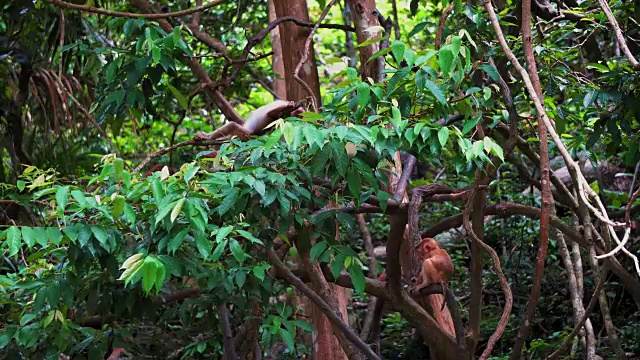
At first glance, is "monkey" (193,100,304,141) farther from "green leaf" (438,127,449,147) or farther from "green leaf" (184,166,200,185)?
"green leaf" (438,127,449,147)

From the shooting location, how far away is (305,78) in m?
4.70

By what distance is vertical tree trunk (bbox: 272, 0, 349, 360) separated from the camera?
4668 mm

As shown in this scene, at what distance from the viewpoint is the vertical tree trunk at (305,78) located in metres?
4.67

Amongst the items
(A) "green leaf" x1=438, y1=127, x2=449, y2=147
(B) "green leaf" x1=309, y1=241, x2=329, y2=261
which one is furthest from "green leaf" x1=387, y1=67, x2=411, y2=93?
(B) "green leaf" x1=309, y1=241, x2=329, y2=261

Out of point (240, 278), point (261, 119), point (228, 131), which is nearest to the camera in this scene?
point (240, 278)

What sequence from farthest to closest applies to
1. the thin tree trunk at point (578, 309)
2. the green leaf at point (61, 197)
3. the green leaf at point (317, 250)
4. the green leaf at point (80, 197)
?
1. the thin tree trunk at point (578, 309)
2. the green leaf at point (317, 250)
3. the green leaf at point (80, 197)
4. the green leaf at point (61, 197)

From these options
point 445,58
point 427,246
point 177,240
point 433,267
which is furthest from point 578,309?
point 177,240

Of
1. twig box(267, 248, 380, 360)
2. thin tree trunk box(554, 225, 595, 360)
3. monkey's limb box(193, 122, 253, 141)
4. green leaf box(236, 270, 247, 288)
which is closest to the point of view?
green leaf box(236, 270, 247, 288)

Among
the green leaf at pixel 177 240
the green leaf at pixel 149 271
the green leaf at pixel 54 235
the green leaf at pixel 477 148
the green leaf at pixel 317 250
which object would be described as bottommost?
the green leaf at pixel 317 250

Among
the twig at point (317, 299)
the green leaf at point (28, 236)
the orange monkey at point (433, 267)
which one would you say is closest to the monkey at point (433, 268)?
the orange monkey at point (433, 267)

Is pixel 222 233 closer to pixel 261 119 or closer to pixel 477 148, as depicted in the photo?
pixel 477 148

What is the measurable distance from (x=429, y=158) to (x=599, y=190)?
2.90 metres

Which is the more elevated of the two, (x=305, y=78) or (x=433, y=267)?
(x=305, y=78)

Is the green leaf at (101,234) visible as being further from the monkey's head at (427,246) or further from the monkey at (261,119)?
the monkey's head at (427,246)
